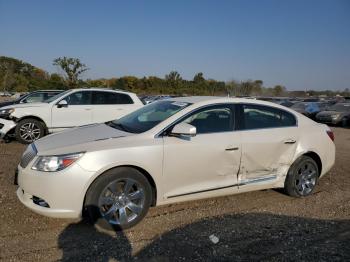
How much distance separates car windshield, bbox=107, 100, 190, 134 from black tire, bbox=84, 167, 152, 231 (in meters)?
0.62

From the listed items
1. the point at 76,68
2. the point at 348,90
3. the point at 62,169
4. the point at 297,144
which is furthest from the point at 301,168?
the point at 348,90

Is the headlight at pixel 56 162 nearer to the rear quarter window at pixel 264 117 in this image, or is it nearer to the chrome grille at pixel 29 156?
the chrome grille at pixel 29 156

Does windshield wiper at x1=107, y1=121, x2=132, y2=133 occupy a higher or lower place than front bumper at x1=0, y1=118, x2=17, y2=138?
higher

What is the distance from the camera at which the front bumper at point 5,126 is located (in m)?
9.21

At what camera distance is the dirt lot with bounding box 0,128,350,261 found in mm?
3502

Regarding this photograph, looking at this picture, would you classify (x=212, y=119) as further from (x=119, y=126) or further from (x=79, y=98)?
(x=79, y=98)

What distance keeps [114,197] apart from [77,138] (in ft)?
2.91

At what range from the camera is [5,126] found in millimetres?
9234

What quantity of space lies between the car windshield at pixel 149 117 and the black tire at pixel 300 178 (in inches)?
77.0

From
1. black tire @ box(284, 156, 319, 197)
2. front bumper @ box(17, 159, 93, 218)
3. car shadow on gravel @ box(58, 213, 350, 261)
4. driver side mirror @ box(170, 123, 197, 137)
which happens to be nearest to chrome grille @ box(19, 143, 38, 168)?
front bumper @ box(17, 159, 93, 218)

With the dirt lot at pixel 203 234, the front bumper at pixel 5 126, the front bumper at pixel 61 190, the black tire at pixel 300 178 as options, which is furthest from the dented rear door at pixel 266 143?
the front bumper at pixel 5 126

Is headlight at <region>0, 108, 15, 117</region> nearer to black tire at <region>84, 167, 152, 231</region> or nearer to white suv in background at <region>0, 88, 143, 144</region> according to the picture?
white suv in background at <region>0, 88, 143, 144</region>

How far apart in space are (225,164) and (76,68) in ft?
120

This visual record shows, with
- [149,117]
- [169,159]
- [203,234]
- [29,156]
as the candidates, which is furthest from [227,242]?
[29,156]
